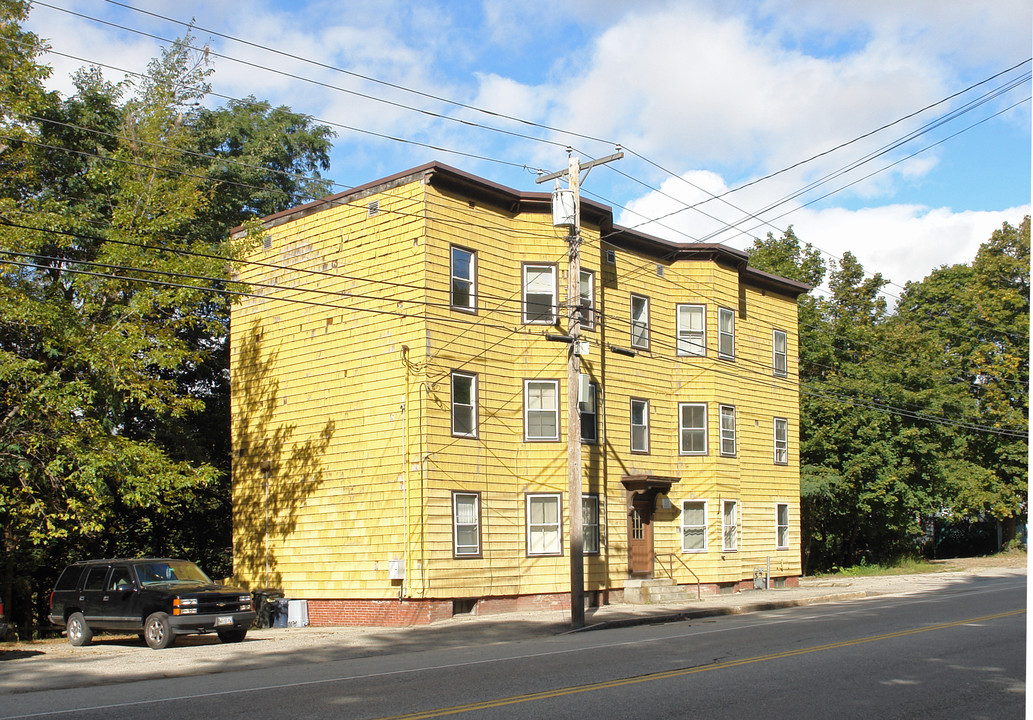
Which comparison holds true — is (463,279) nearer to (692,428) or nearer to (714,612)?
(692,428)

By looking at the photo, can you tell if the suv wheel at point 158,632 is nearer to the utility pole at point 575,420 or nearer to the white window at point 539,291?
the utility pole at point 575,420

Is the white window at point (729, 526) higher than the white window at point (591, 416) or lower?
lower

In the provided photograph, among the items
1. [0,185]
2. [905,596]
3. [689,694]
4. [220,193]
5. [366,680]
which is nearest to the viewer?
[689,694]

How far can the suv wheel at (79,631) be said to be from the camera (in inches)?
778

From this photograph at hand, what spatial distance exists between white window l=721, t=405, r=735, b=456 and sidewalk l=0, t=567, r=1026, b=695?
4.41 m

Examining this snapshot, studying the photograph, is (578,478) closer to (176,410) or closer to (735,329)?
(176,410)

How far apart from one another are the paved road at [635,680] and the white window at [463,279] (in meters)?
8.68

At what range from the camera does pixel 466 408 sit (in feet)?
78.7

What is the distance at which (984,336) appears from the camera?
53.3 meters

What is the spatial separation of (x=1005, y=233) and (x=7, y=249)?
168ft

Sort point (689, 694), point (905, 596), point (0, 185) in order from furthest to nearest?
point (905, 596), point (0, 185), point (689, 694)

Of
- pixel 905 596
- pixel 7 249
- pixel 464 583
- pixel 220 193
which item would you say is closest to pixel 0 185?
pixel 7 249

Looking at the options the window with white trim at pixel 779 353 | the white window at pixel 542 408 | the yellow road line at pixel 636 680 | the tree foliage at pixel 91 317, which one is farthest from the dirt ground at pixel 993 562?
the tree foliage at pixel 91 317

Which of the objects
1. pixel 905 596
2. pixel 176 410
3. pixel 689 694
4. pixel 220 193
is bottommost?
pixel 905 596
